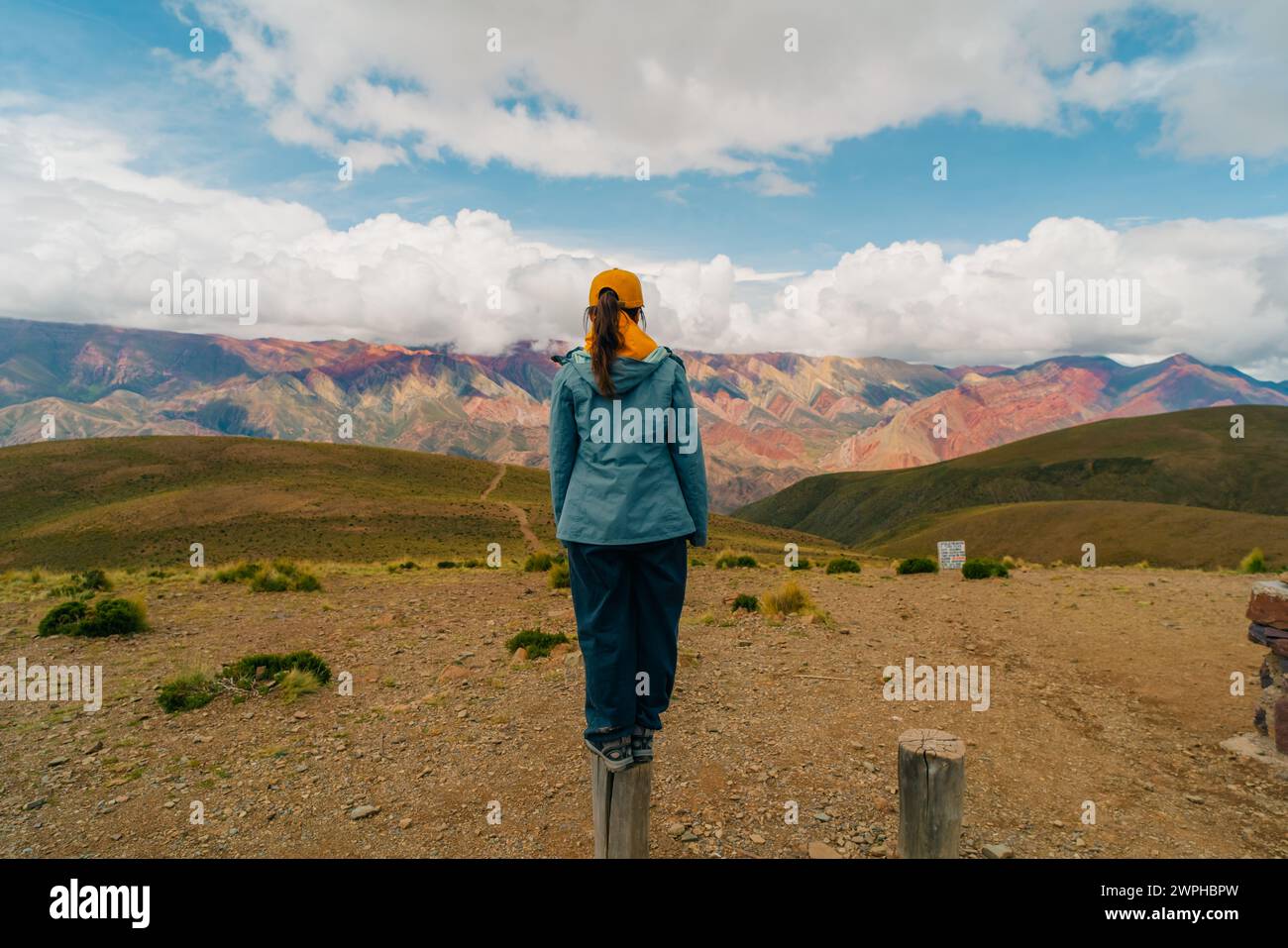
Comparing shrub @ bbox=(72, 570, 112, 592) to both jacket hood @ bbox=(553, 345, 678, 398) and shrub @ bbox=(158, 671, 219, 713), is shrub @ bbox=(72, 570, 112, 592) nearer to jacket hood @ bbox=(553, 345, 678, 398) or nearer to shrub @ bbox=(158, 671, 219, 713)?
shrub @ bbox=(158, 671, 219, 713)

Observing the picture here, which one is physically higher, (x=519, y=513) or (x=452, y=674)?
(x=519, y=513)

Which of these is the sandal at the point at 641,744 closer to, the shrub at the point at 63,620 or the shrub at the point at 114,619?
the shrub at the point at 114,619

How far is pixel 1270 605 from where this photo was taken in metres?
7.33

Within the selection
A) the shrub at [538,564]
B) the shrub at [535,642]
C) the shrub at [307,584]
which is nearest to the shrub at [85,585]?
the shrub at [307,584]

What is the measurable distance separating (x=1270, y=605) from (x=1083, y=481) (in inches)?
6541

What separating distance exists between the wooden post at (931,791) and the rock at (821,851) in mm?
982

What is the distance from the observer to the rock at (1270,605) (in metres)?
7.24

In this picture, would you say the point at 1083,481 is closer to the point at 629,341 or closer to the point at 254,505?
the point at 254,505

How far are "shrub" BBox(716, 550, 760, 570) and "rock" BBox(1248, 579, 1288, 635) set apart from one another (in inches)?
552

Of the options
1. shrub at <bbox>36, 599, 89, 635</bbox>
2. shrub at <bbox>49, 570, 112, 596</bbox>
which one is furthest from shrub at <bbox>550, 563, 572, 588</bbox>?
shrub at <bbox>49, 570, 112, 596</bbox>

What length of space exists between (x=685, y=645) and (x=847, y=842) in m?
5.93

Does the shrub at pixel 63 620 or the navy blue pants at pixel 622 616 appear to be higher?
the navy blue pants at pixel 622 616

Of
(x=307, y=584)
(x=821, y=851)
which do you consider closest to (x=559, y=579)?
(x=307, y=584)

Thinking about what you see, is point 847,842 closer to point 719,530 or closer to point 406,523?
point 406,523
